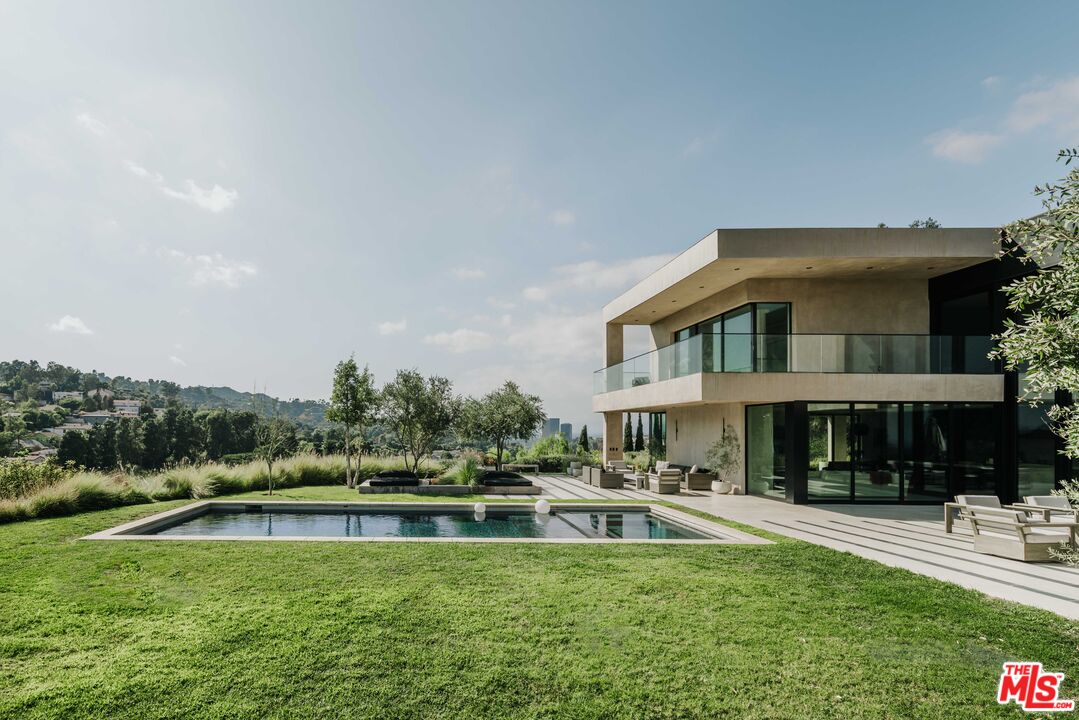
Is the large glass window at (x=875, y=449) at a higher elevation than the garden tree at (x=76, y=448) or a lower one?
higher

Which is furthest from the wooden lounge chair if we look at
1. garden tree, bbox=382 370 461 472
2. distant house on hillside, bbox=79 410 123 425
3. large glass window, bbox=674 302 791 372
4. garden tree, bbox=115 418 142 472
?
distant house on hillside, bbox=79 410 123 425

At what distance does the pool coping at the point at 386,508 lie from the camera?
834cm

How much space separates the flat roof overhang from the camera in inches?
529

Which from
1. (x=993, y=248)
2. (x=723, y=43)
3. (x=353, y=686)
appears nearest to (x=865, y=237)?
(x=993, y=248)

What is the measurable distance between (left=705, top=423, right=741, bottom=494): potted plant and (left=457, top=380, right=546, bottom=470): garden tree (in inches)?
301

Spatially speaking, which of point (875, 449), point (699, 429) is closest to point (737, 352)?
point (875, 449)

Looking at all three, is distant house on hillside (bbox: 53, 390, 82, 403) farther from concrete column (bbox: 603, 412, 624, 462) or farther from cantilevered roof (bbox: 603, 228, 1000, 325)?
cantilevered roof (bbox: 603, 228, 1000, 325)

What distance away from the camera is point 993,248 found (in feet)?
42.0

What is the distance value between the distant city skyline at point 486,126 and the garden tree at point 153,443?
31066mm

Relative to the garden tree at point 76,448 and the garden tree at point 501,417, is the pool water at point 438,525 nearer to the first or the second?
the garden tree at point 501,417

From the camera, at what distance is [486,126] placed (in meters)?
16.2

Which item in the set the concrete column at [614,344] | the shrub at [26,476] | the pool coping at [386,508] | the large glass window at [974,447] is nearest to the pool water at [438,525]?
the pool coping at [386,508]

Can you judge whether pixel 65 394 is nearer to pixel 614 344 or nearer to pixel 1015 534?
pixel 614 344

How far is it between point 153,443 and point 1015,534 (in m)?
58.6
